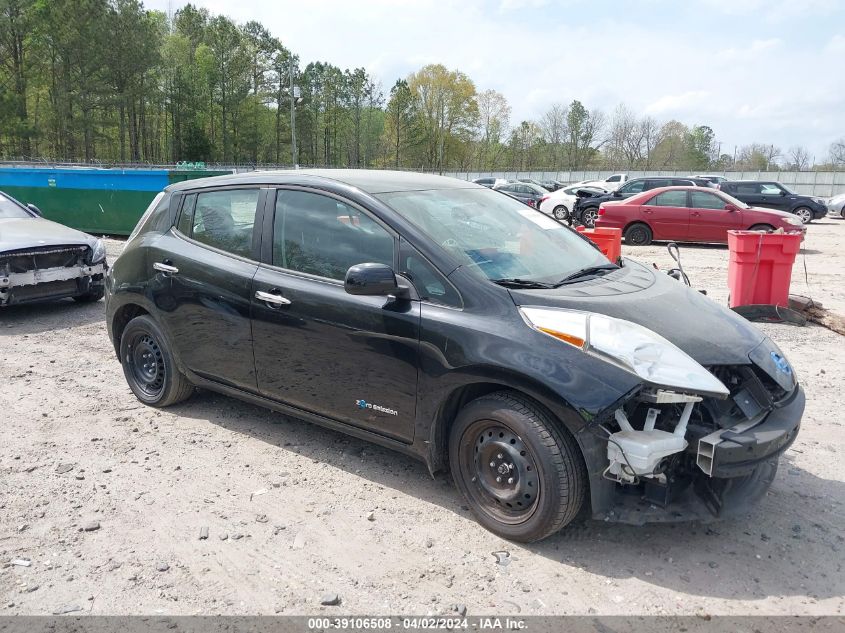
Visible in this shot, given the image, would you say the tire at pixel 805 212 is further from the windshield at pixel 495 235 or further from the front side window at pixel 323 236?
the front side window at pixel 323 236

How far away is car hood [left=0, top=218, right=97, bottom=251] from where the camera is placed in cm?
768

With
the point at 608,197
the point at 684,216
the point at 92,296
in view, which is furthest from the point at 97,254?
the point at 608,197

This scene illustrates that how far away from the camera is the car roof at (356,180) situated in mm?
3904

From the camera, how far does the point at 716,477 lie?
2.90 meters

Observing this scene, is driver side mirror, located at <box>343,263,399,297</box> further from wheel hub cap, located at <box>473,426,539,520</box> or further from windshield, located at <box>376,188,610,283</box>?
wheel hub cap, located at <box>473,426,539,520</box>

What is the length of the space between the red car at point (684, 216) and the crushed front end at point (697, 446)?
13992mm

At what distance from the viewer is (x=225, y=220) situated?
440cm

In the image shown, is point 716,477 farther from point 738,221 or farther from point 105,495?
point 738,221

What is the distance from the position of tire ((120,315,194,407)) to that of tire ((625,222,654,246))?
46.0 feet

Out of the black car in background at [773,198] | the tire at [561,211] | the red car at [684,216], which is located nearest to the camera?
the red car at [684,216]

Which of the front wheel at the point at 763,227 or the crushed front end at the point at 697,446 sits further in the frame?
the front wheel at the point at 763,227

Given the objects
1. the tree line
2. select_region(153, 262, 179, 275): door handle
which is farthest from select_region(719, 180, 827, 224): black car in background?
the tree line

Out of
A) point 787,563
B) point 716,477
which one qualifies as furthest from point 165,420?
point 787,563

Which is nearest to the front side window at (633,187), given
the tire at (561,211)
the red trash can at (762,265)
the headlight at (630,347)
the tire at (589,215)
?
the tire at (589,215)
